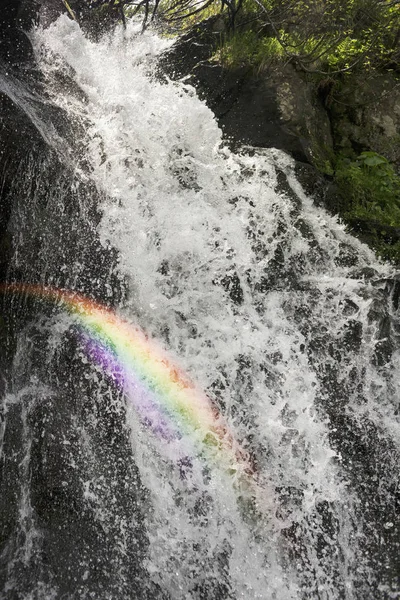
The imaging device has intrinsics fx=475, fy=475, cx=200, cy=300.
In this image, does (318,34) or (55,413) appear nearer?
(55,413)

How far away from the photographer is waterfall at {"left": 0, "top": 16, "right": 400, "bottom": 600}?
11.5ft

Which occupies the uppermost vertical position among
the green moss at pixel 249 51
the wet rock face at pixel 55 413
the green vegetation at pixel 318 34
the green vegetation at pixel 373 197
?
the green vegetation at pixel 318 34

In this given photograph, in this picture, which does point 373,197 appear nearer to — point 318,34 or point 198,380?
point 318,34

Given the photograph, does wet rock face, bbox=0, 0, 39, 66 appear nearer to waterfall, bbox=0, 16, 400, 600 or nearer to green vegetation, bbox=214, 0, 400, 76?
waterfall, bbox=0, 16, 400, 600

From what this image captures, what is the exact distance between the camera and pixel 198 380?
4094 mm

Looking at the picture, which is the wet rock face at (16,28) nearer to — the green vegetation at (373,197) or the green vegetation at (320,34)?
the green vegetation at (320,34)

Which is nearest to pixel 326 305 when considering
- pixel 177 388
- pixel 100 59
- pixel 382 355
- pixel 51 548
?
pixel 382 355

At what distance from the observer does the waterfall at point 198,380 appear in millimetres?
3514

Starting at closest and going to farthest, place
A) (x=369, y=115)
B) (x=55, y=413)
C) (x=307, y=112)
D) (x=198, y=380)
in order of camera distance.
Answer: (x=55, y=413) → (x=198, y=380) → (x=307, y=112) → (x=369, y=115)

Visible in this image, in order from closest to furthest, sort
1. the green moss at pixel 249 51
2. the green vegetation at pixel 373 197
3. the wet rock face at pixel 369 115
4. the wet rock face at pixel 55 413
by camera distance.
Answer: the wet rock face at pixel 55 413 → the green vegetation at pixel 373 197 → the green moss at pixel 249 51 → the wet rock face at pixel 369 115

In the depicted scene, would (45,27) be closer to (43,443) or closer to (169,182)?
(169,182)

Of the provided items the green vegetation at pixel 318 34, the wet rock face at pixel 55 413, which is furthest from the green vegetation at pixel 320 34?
the wet rock face at pixel 55 413

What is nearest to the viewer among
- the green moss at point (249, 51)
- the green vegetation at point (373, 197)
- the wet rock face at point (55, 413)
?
the wet rock face at point (55, 413)

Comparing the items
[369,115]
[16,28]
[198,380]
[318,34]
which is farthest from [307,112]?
[16,28]
